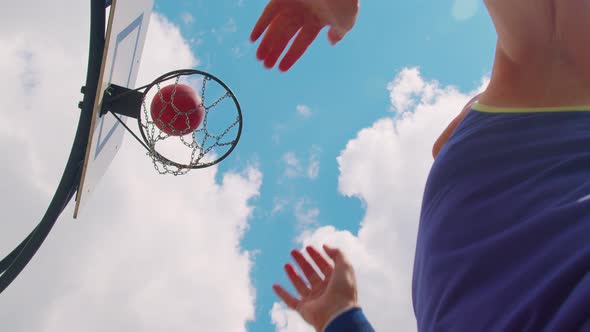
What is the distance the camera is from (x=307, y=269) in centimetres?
Result: 238

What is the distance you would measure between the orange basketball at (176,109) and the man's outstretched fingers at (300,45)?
2399 mm

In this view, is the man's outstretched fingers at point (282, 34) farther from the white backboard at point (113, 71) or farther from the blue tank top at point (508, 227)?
the white backboard at point (113, 71)

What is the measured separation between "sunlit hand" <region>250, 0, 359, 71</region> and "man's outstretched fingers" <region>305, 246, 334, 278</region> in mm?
1081

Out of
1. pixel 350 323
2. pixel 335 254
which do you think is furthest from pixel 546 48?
pixel 335 254

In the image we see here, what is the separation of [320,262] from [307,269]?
83mm

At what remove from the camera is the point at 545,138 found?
1.16 m

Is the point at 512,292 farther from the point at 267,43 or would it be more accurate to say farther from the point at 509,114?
the point at 267,43

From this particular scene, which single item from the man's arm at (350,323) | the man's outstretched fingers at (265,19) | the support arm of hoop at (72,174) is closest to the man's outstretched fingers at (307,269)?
the man's arm at (350,323)

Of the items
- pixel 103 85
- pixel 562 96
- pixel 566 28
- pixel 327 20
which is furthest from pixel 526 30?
pixel 103 85

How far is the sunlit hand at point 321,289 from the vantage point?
1.98 metres

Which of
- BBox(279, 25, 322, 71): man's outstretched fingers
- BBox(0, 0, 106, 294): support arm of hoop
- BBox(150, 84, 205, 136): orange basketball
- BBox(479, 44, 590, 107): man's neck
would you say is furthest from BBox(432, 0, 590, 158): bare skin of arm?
BBox(150, 84, 205, 136): orange basketball

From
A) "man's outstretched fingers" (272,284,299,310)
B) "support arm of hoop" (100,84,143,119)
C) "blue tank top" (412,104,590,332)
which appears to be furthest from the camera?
"support arm of hoop" (100,84,143,119)

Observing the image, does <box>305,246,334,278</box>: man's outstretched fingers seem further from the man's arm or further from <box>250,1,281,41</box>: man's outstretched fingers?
<box>250,1,281,41</box>: man's outstretched fingers

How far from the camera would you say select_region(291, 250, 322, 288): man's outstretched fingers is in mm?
2314
